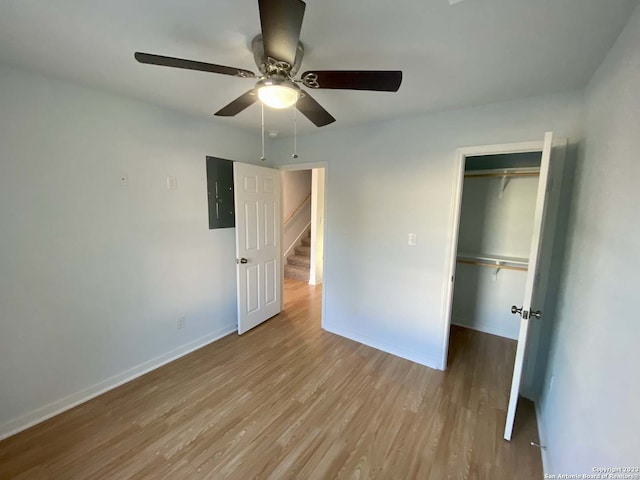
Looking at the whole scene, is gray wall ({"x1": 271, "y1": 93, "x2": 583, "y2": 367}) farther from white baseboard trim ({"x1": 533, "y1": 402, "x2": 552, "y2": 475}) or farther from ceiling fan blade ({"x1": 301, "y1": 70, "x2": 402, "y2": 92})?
ceiling fan blade ({"x1": 301, "y1": 70, "x2": 402, "y2": 92})

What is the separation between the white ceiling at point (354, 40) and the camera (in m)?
1.09

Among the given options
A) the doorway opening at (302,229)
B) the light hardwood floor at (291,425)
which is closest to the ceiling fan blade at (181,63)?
the light hardwood floor at (291,425)

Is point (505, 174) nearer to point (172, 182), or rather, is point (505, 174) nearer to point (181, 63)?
point (181, 63)

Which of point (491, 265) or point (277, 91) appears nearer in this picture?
point (277, 91)

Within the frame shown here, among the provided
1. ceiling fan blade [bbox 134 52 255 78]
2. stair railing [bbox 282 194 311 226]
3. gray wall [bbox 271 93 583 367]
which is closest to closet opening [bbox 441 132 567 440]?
gray wall [bbox 271 93 583 367]

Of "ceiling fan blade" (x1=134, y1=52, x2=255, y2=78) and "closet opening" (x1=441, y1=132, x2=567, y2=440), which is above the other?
"ceiling fan blade" (x1=134, y1=52, x2=255, y2=78)

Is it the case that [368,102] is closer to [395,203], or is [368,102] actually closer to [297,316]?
[395,203]

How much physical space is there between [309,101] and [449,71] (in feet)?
2.91

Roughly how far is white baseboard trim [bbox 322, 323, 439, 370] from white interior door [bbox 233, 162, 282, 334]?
87 cm

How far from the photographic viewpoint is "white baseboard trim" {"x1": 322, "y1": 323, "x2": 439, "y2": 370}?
256 cm

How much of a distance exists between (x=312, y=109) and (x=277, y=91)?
1.16 feet

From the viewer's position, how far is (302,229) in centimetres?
583

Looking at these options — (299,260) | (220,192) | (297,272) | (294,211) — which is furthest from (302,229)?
(220,192)

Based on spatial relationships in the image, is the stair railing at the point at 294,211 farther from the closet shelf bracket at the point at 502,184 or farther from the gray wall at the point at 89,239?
the closet shelf bracket at the point at 502,184
